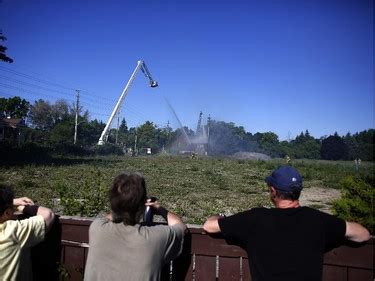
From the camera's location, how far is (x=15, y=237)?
2.66m

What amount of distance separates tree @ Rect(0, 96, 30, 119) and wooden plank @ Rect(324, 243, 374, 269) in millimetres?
95561

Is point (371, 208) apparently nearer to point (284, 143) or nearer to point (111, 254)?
point (111, 254)

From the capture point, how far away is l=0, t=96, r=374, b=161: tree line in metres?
80.7

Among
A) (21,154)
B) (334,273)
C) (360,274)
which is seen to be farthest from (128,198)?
(21,154)

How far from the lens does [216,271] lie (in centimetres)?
287

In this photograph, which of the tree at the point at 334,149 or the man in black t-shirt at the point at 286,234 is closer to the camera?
the man in black t-shirt at the point at 286,234

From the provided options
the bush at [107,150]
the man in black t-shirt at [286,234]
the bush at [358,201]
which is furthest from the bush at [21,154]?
the man in black t-shirt at [286,234]

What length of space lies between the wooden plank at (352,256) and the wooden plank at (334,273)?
0.04m

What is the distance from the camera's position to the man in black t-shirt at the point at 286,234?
2412 mm

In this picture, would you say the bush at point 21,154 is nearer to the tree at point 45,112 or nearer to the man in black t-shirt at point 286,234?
the man in black t-shirt at point 286,234

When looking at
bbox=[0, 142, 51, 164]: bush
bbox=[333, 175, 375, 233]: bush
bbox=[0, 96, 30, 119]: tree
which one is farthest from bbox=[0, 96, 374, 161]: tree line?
bbox=[333, 175, 375, 233]: bush

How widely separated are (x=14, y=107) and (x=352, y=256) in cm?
9935

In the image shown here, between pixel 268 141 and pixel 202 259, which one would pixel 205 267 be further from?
pixel 268 141

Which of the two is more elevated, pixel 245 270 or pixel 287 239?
pixel 287 239
